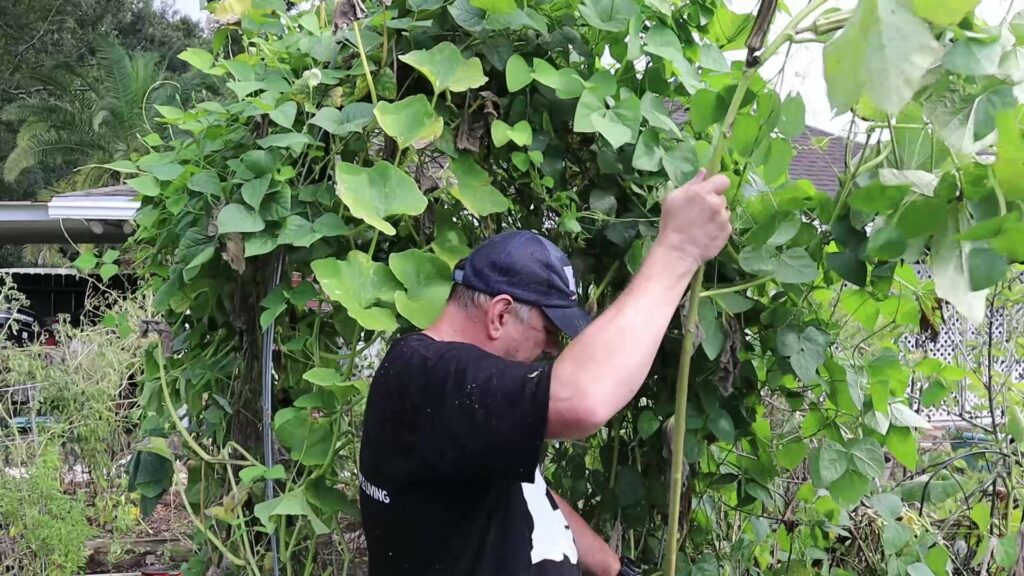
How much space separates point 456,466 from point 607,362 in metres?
0.27

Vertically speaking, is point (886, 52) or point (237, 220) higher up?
point (886, 52)

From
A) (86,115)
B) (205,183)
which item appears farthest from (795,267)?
(86,115)

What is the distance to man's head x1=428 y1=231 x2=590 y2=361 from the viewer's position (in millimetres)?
1378

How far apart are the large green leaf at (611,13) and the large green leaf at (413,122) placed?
1.04 ft

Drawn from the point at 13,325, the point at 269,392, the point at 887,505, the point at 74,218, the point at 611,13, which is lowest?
the point at 74,218

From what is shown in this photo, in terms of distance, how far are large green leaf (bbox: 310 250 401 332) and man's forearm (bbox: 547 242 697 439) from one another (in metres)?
0.44

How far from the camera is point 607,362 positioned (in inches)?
44.4

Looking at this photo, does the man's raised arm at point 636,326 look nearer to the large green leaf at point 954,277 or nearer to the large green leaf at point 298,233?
the large green leaf at point 954,277

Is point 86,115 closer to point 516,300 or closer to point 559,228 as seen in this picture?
point 559,228

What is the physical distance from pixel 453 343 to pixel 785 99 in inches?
25.4

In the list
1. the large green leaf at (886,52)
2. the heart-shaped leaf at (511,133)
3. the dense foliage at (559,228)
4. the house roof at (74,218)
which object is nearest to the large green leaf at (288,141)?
the dense foliage at (559,228)

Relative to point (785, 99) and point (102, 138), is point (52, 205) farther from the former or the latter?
point (102, 138)

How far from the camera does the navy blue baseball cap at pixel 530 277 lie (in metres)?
1.38

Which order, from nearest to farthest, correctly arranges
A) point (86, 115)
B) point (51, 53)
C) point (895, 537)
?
point (895, 537) < point (86, 115) < point (51, 53)
